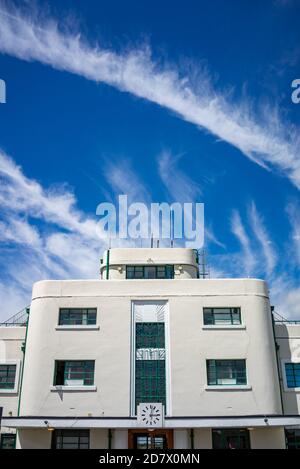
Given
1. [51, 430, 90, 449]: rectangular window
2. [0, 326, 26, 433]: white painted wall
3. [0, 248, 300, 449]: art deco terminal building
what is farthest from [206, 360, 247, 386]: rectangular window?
[0, 326, 26, 433]: white painted wall

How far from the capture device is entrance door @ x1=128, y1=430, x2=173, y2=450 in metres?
29.9

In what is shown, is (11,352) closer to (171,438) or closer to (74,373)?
(74,373)

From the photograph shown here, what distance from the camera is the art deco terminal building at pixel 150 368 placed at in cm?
2923

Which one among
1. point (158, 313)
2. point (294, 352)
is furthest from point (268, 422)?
point (158, 313)

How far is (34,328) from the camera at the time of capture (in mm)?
32312

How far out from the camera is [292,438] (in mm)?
31156

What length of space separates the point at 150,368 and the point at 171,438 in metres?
4.28

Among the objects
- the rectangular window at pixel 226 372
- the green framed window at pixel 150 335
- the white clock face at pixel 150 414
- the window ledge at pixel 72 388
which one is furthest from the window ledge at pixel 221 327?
the window ledge at pixel 72 388

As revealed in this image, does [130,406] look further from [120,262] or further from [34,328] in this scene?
[120,262]

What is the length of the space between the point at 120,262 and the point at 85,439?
13999mm

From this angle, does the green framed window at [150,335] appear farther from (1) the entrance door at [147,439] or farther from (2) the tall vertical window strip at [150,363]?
(1) the entrance door at [147,439]

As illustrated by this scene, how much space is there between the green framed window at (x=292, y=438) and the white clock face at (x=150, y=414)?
9.18 m

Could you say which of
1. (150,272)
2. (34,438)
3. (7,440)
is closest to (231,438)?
(34,438)

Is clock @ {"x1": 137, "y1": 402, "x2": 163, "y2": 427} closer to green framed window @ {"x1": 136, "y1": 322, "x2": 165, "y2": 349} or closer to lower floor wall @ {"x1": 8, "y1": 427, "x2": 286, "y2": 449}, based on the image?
lower floor wall @ {"x1": 8, "y1": 427, "x2": 286, "y2": 449}
